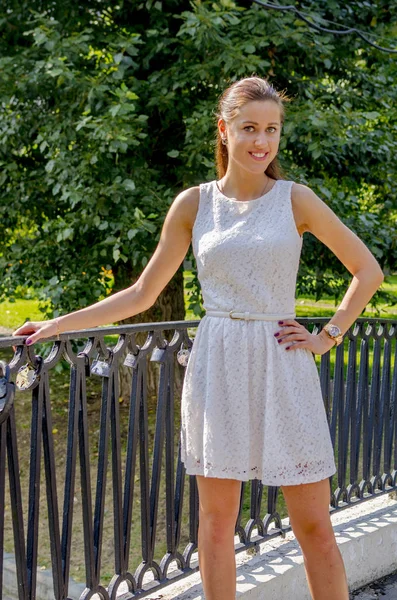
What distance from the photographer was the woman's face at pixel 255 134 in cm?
250

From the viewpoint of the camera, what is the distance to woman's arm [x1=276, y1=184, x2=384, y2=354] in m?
2.55

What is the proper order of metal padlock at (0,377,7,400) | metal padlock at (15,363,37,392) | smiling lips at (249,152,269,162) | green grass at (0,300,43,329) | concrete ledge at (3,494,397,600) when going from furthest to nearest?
green grass at (0,300,43,329) < concrete ledge at (3,494,397,600) < smiling lips at (249,152,269,162) < metal padlock at (15,363,37,392) < metal padlock at (0,377,7,400)

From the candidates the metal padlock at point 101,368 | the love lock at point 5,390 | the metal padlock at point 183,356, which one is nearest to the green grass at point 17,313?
the metal padlock at point 183,356

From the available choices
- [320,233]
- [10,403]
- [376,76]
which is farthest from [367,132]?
[10,403]

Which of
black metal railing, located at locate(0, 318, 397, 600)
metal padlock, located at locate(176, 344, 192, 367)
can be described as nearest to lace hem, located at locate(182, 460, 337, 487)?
black metal railing, located at locate(0, 318, 397, 600)

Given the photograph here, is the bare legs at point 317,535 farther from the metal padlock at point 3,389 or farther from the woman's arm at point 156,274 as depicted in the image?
the metal padlock at point 3,389

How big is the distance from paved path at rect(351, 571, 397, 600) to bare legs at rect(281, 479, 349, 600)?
102 centimetres

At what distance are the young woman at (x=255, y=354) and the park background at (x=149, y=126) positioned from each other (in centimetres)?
359

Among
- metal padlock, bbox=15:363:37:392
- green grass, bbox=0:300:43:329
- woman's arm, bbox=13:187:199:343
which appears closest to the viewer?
metal padlock, bbox=15:363:37:392

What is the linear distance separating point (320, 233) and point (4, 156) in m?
6.02

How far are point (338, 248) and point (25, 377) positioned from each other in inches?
40.3

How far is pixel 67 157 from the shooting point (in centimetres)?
711

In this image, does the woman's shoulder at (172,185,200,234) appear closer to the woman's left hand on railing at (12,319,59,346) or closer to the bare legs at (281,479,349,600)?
the woman's left hand on railing at (12,319,59,346)

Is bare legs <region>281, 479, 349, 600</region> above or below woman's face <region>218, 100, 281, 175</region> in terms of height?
below
